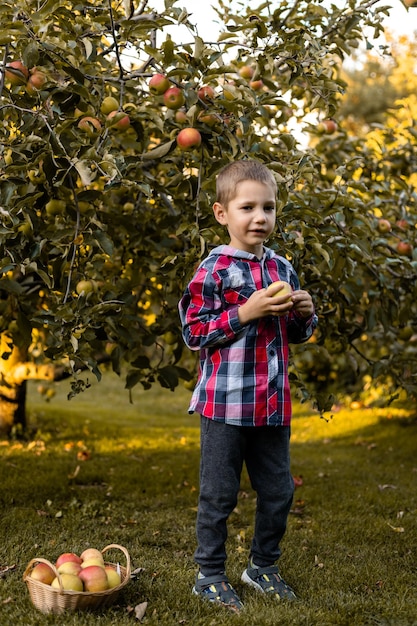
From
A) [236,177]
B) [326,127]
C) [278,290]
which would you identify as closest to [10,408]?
[326,127]

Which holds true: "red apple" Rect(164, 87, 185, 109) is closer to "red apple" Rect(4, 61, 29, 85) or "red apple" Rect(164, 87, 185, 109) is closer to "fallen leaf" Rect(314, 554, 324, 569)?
"red apple" Rect(4, 61, 29, 85)

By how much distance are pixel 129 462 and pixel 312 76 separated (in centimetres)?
299

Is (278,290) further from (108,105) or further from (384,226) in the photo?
(384,226)

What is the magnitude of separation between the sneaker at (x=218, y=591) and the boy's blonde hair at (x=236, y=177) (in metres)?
1.25

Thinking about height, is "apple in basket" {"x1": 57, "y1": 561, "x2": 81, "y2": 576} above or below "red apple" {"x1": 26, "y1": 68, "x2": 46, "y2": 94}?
below

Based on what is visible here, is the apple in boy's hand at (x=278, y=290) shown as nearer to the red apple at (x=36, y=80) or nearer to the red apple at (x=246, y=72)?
the red apple at (x=36, y=80)

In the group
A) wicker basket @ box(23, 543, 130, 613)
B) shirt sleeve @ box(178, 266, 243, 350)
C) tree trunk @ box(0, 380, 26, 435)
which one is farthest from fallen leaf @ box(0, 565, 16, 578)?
tree trunk @ box(0, 380, 26, 435)

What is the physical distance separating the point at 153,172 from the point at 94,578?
8.07ft

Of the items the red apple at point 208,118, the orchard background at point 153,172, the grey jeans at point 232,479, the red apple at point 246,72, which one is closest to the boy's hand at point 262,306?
the grey jeans at point 232,479

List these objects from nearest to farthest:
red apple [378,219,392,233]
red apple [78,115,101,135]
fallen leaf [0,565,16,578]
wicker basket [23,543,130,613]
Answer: wicker basket [23,543,130,613] → fallen leaf [0,565,16,578] → red apple [78,115,101,135] → red apple [378,219,392,233]

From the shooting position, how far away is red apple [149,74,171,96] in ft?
9.72

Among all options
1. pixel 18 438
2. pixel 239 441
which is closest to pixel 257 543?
pixel 239 441

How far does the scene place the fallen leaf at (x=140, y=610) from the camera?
7.60 feet

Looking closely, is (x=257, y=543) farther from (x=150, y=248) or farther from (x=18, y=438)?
(x=18, y=438)
